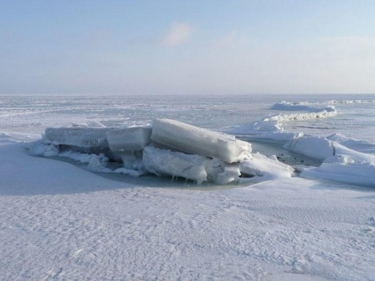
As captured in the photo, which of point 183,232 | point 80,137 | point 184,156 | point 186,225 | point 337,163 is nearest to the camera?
point 183,232

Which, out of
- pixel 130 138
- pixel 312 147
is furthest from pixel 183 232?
pixel 312 147

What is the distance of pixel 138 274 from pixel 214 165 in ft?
12.7

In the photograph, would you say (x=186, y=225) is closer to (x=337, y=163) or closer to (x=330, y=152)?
(x=337, y=163)

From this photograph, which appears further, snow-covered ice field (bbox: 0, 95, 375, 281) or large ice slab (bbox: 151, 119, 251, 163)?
large ice slab (bbox: 151, 119, 251, 163)

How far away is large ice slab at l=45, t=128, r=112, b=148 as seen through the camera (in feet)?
27.6

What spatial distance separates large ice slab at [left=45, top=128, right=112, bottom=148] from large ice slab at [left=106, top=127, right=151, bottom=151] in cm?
88

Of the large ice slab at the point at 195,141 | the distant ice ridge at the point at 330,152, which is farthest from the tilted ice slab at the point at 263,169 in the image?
the distant ice ridge at the point at 330,152

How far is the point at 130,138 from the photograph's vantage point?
24.1 ft

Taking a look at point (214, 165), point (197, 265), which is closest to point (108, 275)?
point (197, 265)

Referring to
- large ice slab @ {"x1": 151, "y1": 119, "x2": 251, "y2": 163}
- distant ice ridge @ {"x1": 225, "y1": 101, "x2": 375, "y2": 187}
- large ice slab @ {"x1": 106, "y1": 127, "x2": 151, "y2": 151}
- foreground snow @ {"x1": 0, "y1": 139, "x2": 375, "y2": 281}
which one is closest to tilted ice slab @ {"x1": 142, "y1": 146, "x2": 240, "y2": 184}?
large ice slab @ {"x1": 151, "y1": 119, "x2": 251, "y2": 163}

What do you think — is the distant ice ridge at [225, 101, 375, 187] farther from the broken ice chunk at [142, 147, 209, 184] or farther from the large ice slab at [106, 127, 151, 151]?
the large ice slab at [106, 127, 151, 151]

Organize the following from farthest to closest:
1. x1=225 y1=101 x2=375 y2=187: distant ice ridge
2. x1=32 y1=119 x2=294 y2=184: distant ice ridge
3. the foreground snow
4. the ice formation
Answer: the ice formation
x1=225 y1=101 x2=375 y2=187: distant ice ridge
x1=32 y1=119 x2=294 y2=184: distant ice ridge
the foreground snow

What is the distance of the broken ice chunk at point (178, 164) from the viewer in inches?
258

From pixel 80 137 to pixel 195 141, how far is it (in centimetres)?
317
